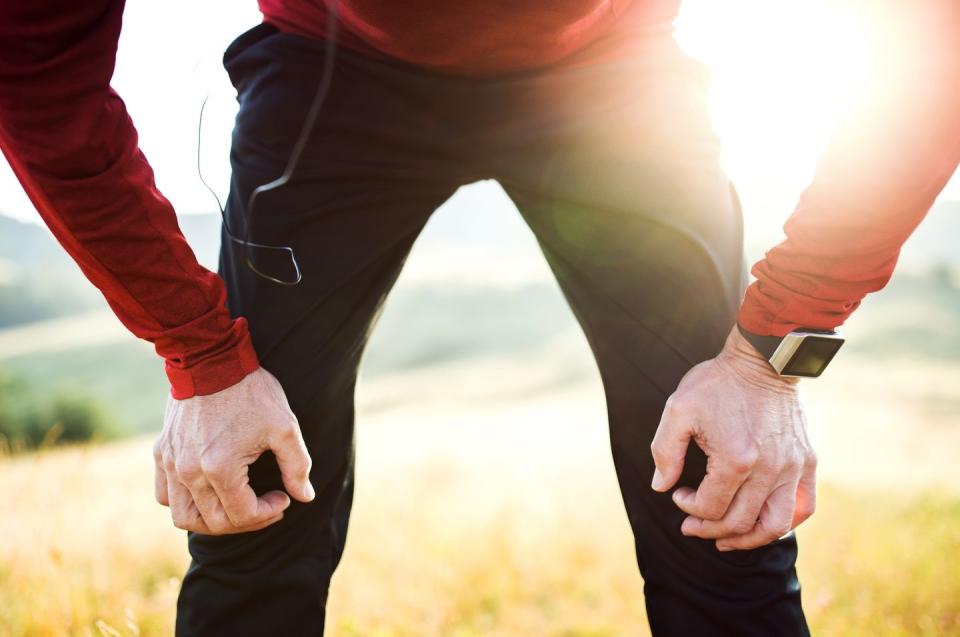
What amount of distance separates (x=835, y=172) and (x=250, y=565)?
1.29 metres

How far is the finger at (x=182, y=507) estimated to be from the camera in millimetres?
1305

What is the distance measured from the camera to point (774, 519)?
1220 mm

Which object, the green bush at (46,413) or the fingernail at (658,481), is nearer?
the fingernail at (658,481)

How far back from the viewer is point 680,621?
134 cm

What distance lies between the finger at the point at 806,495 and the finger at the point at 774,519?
0.18ft

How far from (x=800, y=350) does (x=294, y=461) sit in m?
0.92

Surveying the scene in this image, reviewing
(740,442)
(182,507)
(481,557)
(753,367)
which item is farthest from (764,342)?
(481,557)

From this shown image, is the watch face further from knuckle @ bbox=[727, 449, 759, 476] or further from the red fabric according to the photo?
the red fabric

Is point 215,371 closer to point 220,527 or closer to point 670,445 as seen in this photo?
point 220,527

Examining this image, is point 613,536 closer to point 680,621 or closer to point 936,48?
point 680,621

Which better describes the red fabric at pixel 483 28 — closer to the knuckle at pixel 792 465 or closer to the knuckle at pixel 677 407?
the knuckle at pixel 677 407

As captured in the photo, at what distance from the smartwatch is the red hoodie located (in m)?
0.02

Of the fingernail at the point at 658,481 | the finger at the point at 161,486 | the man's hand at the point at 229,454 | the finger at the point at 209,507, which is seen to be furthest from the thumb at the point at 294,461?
the fingernail at the point at 658,481

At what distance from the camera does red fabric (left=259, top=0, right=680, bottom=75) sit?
4.02ft
